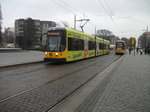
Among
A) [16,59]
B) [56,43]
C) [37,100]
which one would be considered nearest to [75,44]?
[56,43]

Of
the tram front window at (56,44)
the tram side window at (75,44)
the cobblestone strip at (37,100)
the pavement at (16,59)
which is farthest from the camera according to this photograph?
the pavement at (16,59)

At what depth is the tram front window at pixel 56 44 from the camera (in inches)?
584

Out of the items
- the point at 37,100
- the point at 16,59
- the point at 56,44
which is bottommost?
the point at 37,100

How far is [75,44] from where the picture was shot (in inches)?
685

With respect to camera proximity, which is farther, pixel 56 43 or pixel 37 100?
pixel 56 43

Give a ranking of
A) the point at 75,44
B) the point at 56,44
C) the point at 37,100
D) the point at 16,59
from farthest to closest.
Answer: the point at 16,59 → the point at 75,44 → the point at 56,44 → the point at 37,100

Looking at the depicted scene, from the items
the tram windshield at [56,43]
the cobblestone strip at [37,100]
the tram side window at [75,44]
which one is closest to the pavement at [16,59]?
the tram windshield at [56,43]

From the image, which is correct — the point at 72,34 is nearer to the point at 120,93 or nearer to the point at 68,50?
the point at 68,50

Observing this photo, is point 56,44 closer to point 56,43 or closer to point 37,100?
point 56,43

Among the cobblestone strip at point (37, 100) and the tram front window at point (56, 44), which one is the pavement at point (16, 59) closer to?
the tram front window at point (56, 44)

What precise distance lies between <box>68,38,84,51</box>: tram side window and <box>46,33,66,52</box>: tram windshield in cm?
112

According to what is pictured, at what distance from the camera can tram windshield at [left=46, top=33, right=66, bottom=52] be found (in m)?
14.8

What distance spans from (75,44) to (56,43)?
2.96 metres

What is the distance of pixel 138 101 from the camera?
517 cm
